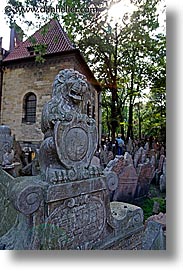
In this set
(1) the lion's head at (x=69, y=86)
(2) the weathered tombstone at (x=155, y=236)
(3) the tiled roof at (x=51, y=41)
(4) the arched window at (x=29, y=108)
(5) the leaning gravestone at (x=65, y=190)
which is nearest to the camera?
(5) the leaning gravestone at (x=65, y=190)

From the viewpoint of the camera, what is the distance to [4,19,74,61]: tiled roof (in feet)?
6.57

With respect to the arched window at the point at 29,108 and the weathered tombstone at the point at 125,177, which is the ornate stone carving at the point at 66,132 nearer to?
the arched window at the point at 29,108

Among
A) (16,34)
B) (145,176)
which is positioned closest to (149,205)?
(145,176)

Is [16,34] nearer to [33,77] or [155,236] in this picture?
[33,77]

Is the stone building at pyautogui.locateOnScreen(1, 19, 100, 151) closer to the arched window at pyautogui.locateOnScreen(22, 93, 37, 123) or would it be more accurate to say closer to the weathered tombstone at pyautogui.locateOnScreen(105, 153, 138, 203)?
the arched window at pyautogui.locateOnScreen(22, 93, 37, 123)

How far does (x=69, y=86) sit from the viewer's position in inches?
58.2

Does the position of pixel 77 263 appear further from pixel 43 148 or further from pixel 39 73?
pixel 39 73

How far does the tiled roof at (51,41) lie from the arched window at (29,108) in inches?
15.9

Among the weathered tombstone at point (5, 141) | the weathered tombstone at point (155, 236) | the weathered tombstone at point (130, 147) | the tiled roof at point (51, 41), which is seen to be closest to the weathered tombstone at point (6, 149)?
the weathered tombstone at point (5, 141)

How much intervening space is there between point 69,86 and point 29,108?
34.8 inches

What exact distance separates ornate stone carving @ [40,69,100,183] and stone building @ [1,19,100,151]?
0.41 meters

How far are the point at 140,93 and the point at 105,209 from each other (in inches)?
37.5

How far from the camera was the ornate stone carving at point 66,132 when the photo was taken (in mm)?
1415
